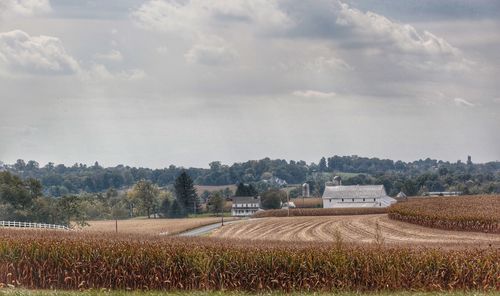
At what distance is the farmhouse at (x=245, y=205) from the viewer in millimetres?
172375

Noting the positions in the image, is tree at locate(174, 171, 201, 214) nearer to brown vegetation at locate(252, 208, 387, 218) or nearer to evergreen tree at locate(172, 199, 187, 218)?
evergreen tree at locate(172, 199, 187, 218)

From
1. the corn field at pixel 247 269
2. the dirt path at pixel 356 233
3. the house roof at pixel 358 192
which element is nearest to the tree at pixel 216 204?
the house roof at pixel 358 192

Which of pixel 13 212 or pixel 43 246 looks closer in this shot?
pixel 43 246

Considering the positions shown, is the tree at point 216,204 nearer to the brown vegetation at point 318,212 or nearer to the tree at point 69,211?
the brown vegetation at point 318,212

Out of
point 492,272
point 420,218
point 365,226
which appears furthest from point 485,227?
point 492,272

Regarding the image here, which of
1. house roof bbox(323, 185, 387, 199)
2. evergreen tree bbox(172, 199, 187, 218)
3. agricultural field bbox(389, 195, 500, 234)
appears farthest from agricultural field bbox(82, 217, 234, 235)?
evergreen tree bbox(172, 199, 187, 218)

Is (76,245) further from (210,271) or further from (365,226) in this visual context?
(365,226)

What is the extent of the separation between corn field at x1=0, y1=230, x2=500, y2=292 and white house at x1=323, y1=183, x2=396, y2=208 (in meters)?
119

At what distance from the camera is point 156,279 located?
31.6m

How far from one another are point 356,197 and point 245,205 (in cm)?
3219

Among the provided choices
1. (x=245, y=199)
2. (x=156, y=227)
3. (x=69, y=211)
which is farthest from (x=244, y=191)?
(x=156, y=227)

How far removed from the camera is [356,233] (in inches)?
2852

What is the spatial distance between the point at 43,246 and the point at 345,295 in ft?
48.5

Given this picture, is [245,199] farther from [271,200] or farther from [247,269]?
[247,269]
